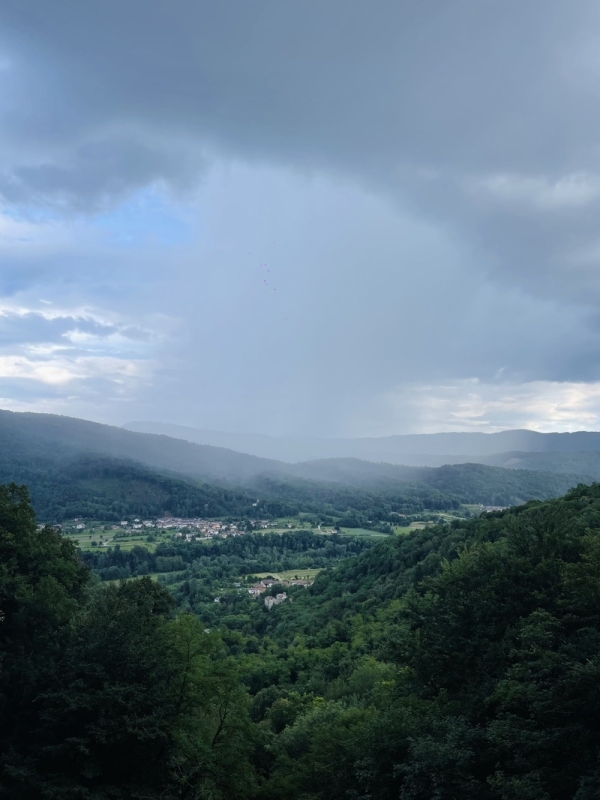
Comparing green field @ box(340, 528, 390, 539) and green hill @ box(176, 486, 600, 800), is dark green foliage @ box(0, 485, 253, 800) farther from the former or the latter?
green field @ box(340, 528, 390, 539)

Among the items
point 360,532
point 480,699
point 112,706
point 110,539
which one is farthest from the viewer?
point 360,532

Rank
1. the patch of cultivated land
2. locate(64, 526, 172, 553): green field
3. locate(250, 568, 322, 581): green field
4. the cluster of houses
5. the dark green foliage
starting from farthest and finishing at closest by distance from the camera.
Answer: locate(64, 526, 172, 553): green field, locate(250, 568, 322, 581): green field, the patch of cultivated land, the cluster of houses, the dark green foliage

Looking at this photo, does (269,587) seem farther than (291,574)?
No

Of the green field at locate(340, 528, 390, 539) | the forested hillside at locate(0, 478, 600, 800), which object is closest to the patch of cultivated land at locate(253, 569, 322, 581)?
the green field at locate(340, 528, 390, 539)

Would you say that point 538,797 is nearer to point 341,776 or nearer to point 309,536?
point 341,776

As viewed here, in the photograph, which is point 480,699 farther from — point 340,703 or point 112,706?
point 340,703

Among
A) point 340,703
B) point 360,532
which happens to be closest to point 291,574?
point 360,532

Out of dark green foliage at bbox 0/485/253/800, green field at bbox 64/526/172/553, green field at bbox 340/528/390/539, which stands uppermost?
dark green foliage at bbox 0/485/253/800

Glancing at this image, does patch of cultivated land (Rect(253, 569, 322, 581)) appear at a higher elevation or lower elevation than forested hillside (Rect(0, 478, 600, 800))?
lower

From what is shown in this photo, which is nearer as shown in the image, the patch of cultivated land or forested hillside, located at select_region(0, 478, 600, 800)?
forested hillside, located at select_region(0, 478, 600, 800)
